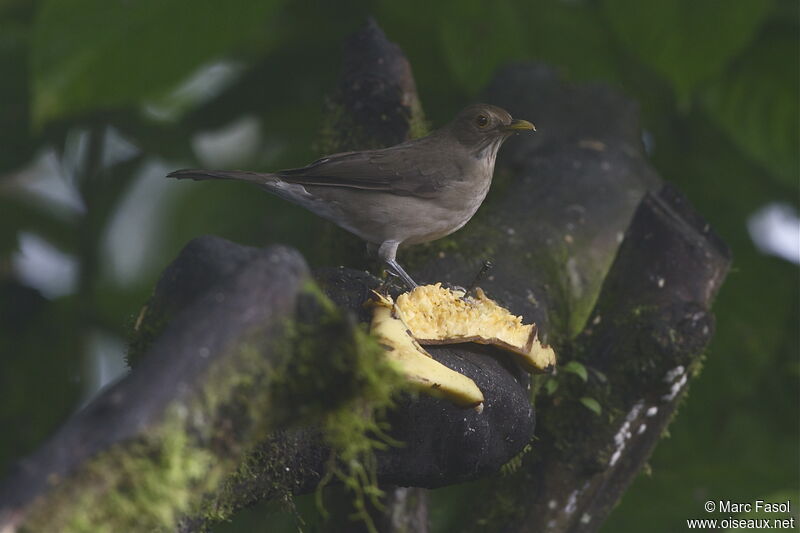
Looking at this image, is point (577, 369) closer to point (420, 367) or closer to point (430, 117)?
point (420, 367)

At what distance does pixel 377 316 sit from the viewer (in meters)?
2.40

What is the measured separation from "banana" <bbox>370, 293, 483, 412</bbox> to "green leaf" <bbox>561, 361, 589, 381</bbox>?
35.9 inches

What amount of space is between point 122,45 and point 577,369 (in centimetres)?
191

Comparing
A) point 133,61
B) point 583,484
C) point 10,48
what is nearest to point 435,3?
point 133,61

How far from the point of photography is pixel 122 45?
3.68 meters

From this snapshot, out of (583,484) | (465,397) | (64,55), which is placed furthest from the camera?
(64,55)

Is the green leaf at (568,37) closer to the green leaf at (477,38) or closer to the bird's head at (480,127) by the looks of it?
the green leaf at (477,38)

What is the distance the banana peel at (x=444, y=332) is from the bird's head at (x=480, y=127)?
A: 1.20m

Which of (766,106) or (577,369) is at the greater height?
(766,106)

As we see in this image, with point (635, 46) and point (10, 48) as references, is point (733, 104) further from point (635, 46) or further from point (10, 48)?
point (10, 48)

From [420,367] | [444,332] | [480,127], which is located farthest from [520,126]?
[420,367]

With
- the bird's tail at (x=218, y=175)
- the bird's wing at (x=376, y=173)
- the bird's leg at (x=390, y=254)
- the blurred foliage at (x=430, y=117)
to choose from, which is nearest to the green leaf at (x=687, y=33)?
the blurred foliage at (x=430, y=117)

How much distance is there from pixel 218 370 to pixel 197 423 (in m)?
0.09

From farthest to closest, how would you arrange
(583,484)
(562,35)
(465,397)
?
(562,35) → (583,484) → (465,397)
